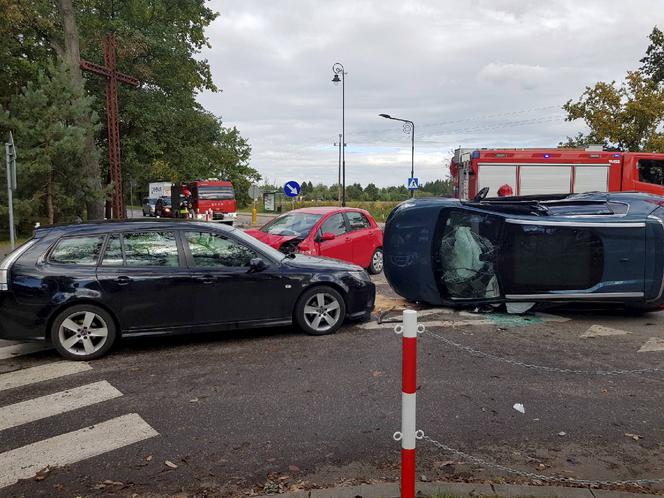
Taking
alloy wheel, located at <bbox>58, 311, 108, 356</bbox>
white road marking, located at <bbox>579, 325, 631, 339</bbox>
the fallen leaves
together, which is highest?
alloy wheel, located at <bbox>58, 311, 108, 356</bbox>

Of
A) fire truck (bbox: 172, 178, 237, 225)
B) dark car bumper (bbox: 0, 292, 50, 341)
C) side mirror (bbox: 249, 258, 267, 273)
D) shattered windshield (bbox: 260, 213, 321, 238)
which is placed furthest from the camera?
fire truck (bbox: 172, 178, 237, 225)

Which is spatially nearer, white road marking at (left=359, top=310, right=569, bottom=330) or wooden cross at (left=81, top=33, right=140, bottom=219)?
white road marking at (left=359, top=310, right=569, bottom=330)

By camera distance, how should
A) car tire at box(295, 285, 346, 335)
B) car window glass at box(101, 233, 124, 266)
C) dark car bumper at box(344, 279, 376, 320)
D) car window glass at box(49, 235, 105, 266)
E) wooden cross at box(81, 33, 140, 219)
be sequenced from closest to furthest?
car window glass at box(49, 235, 105, 266)
car window glass at box(101, 233, 124, 266)
car tire at box(295, 285, 346, 335)
dark car bumper at box(344, 279, 376, 320)
wooden cross at box(81, 33, 140, 219)

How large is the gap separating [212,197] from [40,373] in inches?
1036

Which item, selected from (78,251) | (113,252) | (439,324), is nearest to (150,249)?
(113,252)

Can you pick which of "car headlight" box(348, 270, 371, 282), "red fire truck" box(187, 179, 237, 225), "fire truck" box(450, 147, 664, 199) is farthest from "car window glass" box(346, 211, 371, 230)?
"red fire truck" box(187, 179, 237, 225)

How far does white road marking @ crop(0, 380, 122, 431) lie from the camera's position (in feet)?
13.7

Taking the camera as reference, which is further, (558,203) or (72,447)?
(558,203)

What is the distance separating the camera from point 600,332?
675 cm

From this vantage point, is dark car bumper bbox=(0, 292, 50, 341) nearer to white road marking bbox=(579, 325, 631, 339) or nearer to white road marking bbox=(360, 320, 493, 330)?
white road marking bbox=(360, 320, 493, 330)

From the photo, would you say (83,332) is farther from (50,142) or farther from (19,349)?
(50,142)

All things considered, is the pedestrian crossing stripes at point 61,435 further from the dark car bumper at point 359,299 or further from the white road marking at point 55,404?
the dark car bumper at point 359,299

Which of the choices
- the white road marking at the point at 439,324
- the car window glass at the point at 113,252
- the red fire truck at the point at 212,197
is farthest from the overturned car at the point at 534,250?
the red fire truck at the point at 212,197

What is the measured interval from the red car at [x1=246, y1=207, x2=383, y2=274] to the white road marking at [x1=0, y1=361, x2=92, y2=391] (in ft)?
14.1
